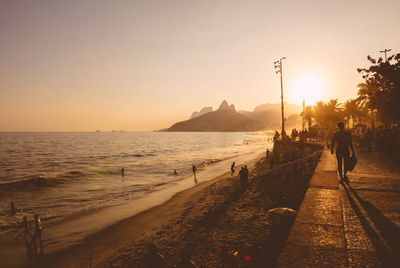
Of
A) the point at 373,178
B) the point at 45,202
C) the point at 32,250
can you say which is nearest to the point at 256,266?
the point at 373,178

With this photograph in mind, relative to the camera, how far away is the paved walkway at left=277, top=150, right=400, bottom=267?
113 inches

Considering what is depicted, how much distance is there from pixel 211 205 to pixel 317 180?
6644 mm

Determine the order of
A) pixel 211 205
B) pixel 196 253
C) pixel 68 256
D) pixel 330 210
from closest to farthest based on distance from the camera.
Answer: pixel 330 210 < pixel 196 253 < pixel 68 256 < pixel 211 205

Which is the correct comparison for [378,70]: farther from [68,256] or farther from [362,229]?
[68,256]

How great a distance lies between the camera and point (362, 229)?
354 centimetres

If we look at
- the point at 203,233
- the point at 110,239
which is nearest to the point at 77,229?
the point at 110,239

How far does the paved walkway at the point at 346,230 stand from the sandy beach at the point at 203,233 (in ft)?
5.34

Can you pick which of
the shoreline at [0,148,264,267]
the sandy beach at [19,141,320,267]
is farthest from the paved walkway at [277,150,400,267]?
the shoreline at [0,148,264,267]

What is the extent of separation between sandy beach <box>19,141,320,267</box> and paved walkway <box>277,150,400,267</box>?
1.63 m

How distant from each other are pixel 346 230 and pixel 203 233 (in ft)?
15.9

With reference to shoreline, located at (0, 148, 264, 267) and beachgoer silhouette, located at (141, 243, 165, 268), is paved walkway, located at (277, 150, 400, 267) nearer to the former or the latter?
beachgoer silhouette, located at (141, 243, 165, 268)

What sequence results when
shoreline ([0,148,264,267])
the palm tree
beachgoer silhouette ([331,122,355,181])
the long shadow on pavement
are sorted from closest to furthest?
1. the long shadow on pavement
2. beachgoer silhouette ([331,122,355,181])
3. shoreline ([0,148,264,267])
4. the palm tree

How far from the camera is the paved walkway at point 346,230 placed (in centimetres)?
287

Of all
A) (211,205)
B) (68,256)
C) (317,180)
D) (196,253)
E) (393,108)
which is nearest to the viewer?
(196,253)
